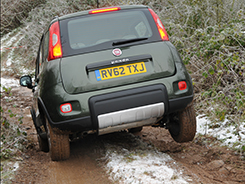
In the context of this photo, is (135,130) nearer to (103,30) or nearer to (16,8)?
(103,30)

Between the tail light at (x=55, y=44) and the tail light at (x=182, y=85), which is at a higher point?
the tail light at (x=55, y=44)

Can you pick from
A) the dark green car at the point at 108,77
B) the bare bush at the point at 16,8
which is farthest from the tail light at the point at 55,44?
the bare bush at the point at 16,8

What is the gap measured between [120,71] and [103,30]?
62 centimetres

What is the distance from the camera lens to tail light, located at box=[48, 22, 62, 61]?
352 cm

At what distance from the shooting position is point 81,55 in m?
3.46

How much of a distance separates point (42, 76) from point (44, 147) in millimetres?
1282

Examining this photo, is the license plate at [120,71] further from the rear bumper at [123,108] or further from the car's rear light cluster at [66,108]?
the car's rear light cluster at [66,108]

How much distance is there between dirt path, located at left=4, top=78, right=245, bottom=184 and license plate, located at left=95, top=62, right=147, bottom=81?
1.19 meters

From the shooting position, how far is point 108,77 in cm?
337

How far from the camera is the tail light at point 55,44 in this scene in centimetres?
352

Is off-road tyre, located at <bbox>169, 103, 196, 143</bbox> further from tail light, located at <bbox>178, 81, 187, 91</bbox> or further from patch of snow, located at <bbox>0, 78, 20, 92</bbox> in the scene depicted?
patch of snow, located at <bbox>0, 78, 20, 92</bbox>

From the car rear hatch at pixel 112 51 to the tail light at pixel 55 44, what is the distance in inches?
2.1

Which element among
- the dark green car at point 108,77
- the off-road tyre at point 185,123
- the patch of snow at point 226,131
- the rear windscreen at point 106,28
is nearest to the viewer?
the dark green car at point 108,77

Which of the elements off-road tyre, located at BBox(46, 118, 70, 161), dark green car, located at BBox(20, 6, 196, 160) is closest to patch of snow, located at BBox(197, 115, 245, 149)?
dark green car, located at BBox(20, 6, 196, 160)
